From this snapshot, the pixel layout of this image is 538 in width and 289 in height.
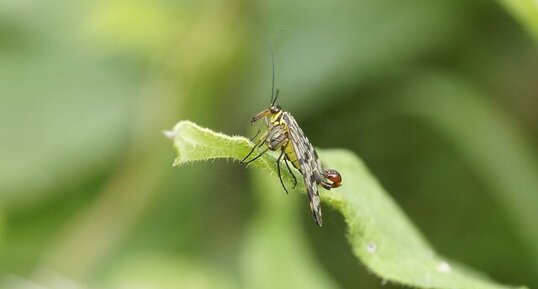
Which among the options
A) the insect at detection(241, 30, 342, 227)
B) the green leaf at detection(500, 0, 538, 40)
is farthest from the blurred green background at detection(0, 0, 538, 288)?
the green leaf at detection(500, 0, 538, 40)

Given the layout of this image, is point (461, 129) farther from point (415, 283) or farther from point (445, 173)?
point (415, 283)

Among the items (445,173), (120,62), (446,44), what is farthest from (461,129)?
(120,62)

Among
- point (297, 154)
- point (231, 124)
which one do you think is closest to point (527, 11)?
point (297, 154)

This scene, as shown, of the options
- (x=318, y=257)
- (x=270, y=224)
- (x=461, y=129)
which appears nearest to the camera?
(x=270, y=224)

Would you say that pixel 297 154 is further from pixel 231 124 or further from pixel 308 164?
pixel 231 124

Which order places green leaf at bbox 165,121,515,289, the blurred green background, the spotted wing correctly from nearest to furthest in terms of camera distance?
1. green leaf at bbox 165,121,515,289
2. the spotted wing
3. the blurred green background

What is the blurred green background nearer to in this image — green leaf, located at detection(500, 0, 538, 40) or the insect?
the insect
